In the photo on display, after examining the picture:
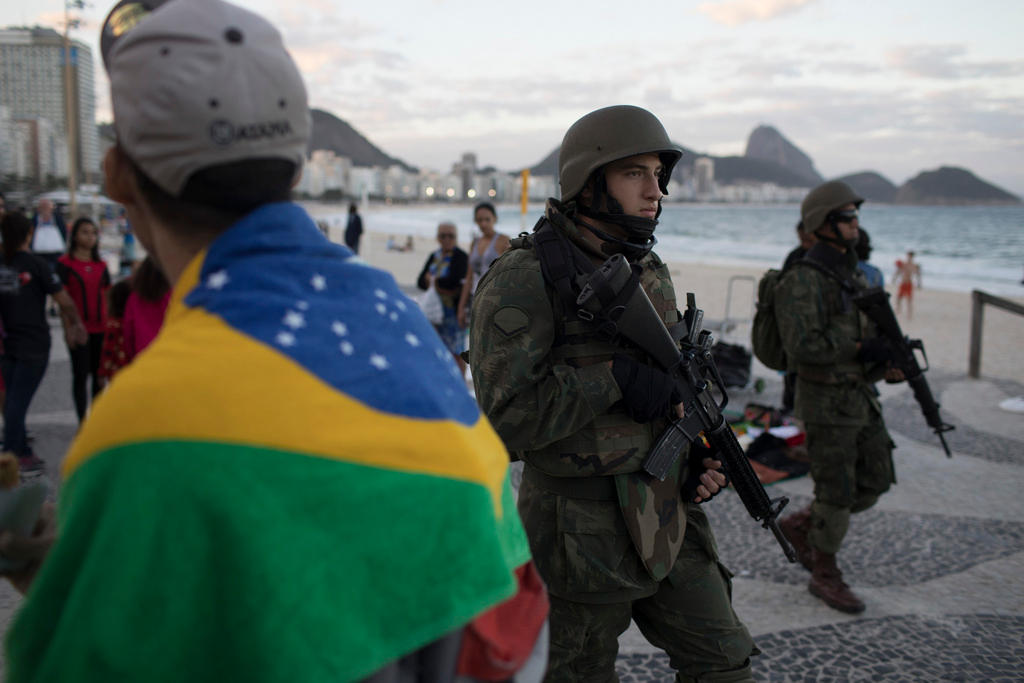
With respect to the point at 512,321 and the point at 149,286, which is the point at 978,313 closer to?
the point at 512,321

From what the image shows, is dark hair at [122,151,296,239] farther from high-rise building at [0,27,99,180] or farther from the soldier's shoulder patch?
high-rise building at [0,27,99,180]

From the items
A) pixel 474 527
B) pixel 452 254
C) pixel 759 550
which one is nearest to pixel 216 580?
pixel 474 527

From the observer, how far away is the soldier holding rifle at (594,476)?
224 centimetres

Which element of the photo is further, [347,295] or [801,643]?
[801,643]

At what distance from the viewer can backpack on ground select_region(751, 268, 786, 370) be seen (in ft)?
14.5

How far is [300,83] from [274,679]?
31.4 inches

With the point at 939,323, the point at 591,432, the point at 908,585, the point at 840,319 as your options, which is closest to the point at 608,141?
the point at 591,432

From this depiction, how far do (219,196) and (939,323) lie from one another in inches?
652

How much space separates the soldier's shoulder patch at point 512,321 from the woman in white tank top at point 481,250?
197 inches

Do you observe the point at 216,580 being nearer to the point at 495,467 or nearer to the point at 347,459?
the point at 347,459

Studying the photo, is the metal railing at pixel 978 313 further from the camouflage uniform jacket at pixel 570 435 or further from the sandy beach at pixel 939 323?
the camouflage uniform jacket at pixel 570 435

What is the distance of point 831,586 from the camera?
157 inches

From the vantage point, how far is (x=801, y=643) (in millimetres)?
3588

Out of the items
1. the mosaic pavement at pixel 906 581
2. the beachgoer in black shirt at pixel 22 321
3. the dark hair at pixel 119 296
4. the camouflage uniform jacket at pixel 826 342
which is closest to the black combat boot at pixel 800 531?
the mosaic pavement at pixel 906 581
